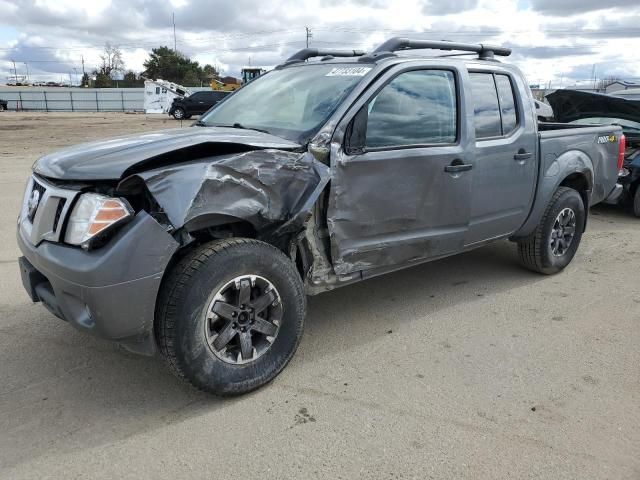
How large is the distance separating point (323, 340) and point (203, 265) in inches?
52.3

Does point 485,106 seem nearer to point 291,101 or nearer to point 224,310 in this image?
point 291,101

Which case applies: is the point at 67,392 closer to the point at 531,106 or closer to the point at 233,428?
the point at 233,428

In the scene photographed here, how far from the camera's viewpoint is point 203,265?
281cm

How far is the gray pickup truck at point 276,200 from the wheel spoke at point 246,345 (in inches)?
0.5

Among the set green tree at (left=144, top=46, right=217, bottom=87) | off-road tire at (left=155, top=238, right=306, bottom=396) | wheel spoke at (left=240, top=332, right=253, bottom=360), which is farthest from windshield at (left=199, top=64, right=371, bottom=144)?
green tree at (left=144, top=46, right=217, bottom=87)

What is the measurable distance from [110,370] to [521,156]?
346 cm

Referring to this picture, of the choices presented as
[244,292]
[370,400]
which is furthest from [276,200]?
[370,400]

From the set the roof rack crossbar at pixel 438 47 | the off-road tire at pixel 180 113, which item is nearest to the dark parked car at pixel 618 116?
the roof rack crossbar at pixel 438 47

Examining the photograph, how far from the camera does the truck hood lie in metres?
2.76

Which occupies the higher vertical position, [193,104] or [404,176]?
[193,104]

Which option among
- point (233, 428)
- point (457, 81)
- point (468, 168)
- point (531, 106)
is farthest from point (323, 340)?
point (531, 106)

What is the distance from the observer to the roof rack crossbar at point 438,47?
397 centimetres

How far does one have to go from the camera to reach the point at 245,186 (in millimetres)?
2982

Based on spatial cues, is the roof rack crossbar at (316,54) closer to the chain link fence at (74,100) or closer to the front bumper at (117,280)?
the front bumper at (117,280)
